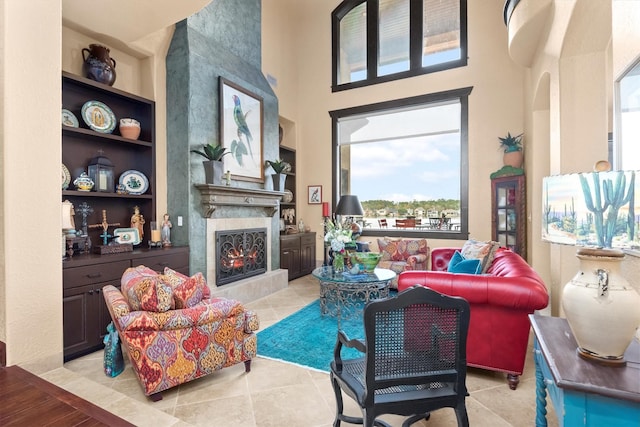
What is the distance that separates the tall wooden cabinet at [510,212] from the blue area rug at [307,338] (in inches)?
108

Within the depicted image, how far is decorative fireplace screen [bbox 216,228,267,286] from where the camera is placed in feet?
14.5

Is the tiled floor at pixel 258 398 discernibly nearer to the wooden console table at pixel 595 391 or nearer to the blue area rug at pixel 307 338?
the blue area rug at pixel 307 338

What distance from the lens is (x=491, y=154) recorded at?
5.40 m

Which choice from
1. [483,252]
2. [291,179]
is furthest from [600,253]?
[291,179]

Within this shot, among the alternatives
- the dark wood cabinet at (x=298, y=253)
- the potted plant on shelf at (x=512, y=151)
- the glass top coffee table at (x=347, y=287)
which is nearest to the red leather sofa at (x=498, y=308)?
the glass top coffee table at (x=347, y=287)

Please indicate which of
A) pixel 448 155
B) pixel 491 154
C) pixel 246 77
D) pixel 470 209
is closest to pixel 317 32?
pixel 246 77

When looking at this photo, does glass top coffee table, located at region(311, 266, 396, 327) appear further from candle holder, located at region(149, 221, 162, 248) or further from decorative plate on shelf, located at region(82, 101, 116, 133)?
decorative plate on shelf, located at region(82, 101, 116, 133)

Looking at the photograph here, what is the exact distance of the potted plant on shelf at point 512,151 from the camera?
5043 millimetres

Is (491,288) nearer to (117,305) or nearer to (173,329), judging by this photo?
(173,329)

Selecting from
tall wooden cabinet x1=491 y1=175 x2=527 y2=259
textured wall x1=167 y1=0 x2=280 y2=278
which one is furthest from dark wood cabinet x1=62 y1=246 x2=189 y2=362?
tall wooden cabinet x1=491 y1=175 x2=527 y2=259

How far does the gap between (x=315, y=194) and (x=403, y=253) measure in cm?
232

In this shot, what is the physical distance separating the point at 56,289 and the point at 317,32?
654 cm

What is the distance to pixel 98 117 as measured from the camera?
3.64m

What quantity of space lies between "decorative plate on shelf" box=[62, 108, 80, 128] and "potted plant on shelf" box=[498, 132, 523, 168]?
5.77m
